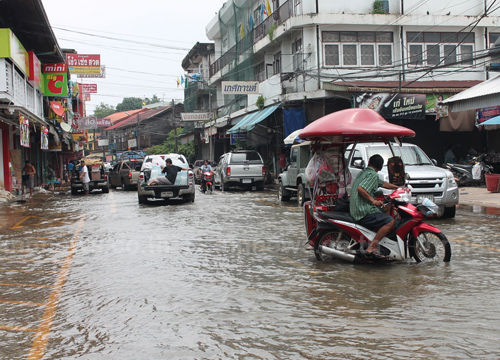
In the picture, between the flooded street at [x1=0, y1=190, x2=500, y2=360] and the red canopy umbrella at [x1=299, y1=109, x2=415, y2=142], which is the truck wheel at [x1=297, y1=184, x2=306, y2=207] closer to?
the flooded street at [x1=0, y1=190, x2=500, y2=360]

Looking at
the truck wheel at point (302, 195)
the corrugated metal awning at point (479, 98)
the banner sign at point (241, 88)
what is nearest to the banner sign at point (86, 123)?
the banner sign at point (241, 88)

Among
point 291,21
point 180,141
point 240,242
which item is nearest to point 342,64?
point 291,21

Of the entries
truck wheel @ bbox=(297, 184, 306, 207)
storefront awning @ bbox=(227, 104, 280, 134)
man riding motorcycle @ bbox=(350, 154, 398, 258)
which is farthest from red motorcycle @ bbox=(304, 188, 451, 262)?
storefront awning @ bbox=(227, 104, 280, 134)

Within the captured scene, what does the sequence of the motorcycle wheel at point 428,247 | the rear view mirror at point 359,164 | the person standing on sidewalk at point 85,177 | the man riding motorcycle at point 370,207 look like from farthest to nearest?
the person standing on sidewalk at point 85,177 < the rear view mirror at point 359,164 < the motorcycle wheel at point 428,247 < the man riding motorcycle at point 370,207

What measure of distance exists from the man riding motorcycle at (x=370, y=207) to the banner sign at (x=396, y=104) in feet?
54.6

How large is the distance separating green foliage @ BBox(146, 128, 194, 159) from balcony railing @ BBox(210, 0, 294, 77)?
15667 millimetres

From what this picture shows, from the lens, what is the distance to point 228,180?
25.5 meters

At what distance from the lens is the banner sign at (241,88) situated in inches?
1126

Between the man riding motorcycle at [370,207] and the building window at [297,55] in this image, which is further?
the building window at [297,55]

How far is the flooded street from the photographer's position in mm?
4434

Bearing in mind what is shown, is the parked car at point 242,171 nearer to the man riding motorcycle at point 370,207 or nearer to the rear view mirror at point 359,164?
the rear view mirror at point 359,164

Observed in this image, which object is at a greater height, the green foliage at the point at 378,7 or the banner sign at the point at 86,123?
the green foliage at the point at 378,7

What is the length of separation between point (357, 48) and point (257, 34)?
8096 mm

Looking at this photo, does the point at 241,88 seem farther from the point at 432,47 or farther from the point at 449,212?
the point at 449,212
